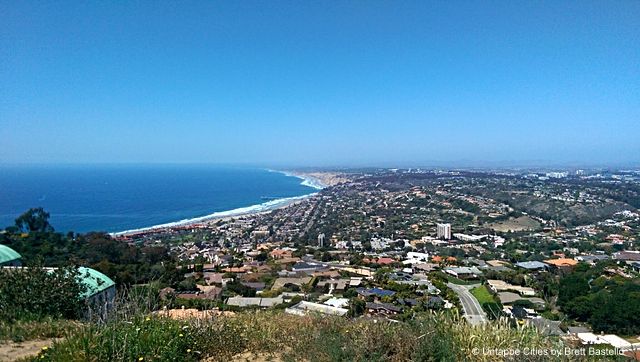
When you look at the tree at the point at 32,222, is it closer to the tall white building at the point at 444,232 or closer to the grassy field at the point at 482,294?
the grassy field at the point at 482,294

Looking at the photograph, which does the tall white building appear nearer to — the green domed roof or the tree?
the tree

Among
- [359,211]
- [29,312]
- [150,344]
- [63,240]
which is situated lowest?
[359,211]

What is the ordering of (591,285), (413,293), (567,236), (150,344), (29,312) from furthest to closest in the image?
(567,236), (591,285), (413,293), (29,312), (150,344)

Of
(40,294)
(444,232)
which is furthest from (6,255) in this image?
(444,232)

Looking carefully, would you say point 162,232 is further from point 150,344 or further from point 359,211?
point 150,344

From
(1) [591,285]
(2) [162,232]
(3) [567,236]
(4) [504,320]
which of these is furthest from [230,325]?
(3) [567,236]

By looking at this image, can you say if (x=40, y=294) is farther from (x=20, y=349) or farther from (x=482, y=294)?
(x=482, y=294)
